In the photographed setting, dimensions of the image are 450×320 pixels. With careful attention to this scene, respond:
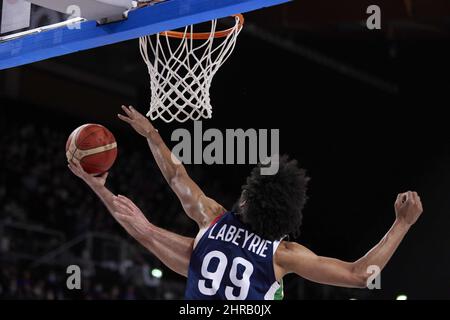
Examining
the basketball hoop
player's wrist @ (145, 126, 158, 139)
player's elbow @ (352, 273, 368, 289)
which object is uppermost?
the basketball hoop

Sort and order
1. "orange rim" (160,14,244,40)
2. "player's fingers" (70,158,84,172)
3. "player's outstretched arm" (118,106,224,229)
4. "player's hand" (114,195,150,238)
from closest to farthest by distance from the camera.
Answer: "player's hand" (114,195,150,238)
"player's outstretched arm" (118,106,224,229)
"player's fingers" (70,158,84,172)
"orange rim" (160,14,244,40)

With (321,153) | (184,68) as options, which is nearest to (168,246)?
(184,68)

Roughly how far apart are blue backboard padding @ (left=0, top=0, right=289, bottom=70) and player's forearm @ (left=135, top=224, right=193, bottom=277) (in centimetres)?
116

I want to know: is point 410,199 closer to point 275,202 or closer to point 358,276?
point 358,276

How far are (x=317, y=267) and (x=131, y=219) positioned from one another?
0.80 m

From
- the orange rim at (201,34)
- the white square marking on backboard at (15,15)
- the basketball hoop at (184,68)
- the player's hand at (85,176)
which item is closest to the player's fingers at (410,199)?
the player's hand at (85,176)

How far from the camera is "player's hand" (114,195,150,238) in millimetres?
3266

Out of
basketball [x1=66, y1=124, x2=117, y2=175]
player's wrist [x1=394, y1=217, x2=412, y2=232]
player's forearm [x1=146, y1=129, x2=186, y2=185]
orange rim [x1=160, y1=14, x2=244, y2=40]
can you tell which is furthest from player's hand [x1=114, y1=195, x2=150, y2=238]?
orange rim [x1=160, y1=14, x2=244, y2=40]

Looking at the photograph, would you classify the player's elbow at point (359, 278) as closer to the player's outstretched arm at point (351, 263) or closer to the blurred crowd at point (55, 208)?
the player's outstretched arm at point (351, 263)

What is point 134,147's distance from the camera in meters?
15.0

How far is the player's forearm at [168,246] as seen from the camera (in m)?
3.28

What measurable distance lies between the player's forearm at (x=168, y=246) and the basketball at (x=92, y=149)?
63 cm

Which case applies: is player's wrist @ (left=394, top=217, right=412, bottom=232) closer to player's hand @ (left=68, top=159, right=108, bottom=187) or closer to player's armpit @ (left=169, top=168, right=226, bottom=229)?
player's armpit @ (left=169, top=168, right=226, bottom=229)

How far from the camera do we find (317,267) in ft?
10.6
